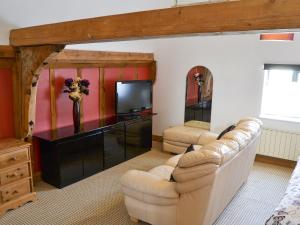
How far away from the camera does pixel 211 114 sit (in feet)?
16.8

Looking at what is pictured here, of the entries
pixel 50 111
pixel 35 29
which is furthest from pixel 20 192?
pixel 35 29

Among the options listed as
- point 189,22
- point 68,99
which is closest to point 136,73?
point 68,99

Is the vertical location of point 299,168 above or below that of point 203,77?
below

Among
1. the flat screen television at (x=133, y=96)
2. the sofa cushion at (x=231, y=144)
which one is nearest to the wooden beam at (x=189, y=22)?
the sofa cushion at (x=231, y=144)

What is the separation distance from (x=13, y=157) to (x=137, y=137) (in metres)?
2.33

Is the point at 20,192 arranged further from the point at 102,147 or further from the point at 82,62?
the point at 82,62

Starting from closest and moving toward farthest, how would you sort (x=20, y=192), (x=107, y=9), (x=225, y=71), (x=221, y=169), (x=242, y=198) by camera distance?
(x=221, y=169), (x=20, y=192), (x=242, y=198), (x=107, y=9), (x=225, y=71)

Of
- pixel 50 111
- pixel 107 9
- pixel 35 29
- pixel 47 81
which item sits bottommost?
pixel 50 111

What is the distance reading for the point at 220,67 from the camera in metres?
4.88

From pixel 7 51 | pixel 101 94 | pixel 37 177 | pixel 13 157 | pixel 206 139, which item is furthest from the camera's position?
pixel 101 94

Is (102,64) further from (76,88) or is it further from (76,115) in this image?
(76,115)

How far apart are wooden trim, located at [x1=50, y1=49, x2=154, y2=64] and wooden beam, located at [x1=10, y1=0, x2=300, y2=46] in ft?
3.45

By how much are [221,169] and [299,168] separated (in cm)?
109

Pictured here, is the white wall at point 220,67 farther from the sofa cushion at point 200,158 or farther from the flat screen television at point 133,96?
the sofa cushion at point 200,158
